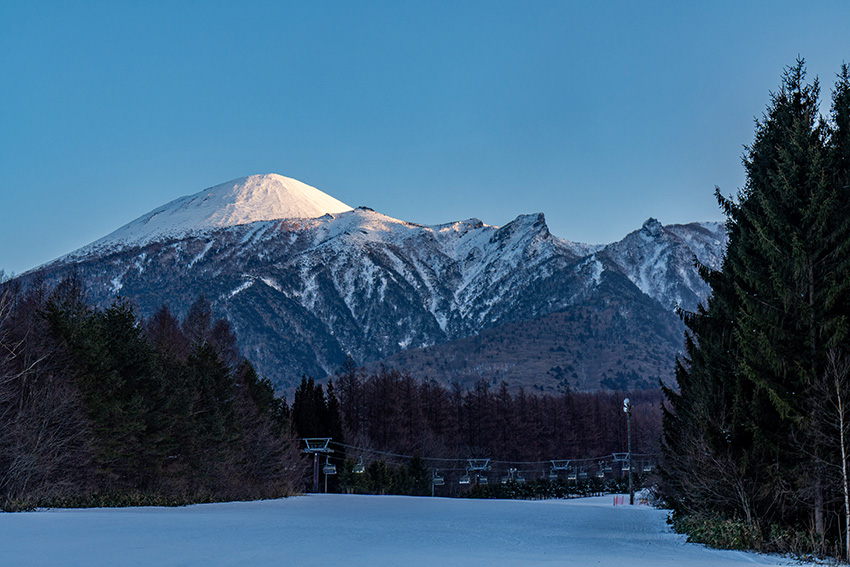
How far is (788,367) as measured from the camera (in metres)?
20.1

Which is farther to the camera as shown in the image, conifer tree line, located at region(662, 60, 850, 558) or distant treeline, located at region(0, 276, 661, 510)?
distant treeline, located at region(0, 276, 661, 510)

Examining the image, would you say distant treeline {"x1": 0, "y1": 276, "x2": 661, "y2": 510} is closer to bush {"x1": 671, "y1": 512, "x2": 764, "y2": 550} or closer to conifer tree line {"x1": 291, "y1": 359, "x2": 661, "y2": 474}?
conifer tree line {"x1": 291, "y1": 359, "x2": 661, "y2": 474}

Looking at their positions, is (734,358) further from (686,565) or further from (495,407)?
(495,407)

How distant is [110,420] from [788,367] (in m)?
32.0

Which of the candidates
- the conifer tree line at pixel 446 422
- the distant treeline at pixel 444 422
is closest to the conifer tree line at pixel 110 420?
the distant treeline at pixel 444 422

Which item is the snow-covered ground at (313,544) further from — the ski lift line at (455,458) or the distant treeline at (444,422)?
the distant treeline at (444,422)

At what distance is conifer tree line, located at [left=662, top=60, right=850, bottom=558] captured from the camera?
63.1 ft

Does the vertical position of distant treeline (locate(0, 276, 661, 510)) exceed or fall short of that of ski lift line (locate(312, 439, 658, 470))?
it exceeds it

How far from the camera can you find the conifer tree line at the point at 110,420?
32.1 metres

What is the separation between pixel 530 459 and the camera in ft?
420

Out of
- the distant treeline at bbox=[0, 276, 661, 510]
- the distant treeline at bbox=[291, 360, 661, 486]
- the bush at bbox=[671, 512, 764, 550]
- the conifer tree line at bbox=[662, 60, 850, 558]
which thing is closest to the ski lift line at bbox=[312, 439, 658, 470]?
the distant treeline at bbox=[291, 360, 661, 486]

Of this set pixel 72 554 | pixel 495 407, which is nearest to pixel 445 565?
pixel 72 554

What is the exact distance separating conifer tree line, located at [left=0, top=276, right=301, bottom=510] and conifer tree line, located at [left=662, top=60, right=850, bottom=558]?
22.4 meters

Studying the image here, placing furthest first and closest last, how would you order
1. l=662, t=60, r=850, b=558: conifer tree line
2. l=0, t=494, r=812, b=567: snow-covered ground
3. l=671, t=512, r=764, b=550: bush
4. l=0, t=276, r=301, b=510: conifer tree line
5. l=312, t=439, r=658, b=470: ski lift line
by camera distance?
1. l=312, t=439, r=658, b=470: ski lift line
2. l=0, t=276, r=301, b=510: conifer tree line
3. l=671, t=512, r=764, b=550: bush
4. l=662, t=60, r=850, b=558: conifer tree line
5. l=0, t=494, r=812, b=567: snow-covered ground
